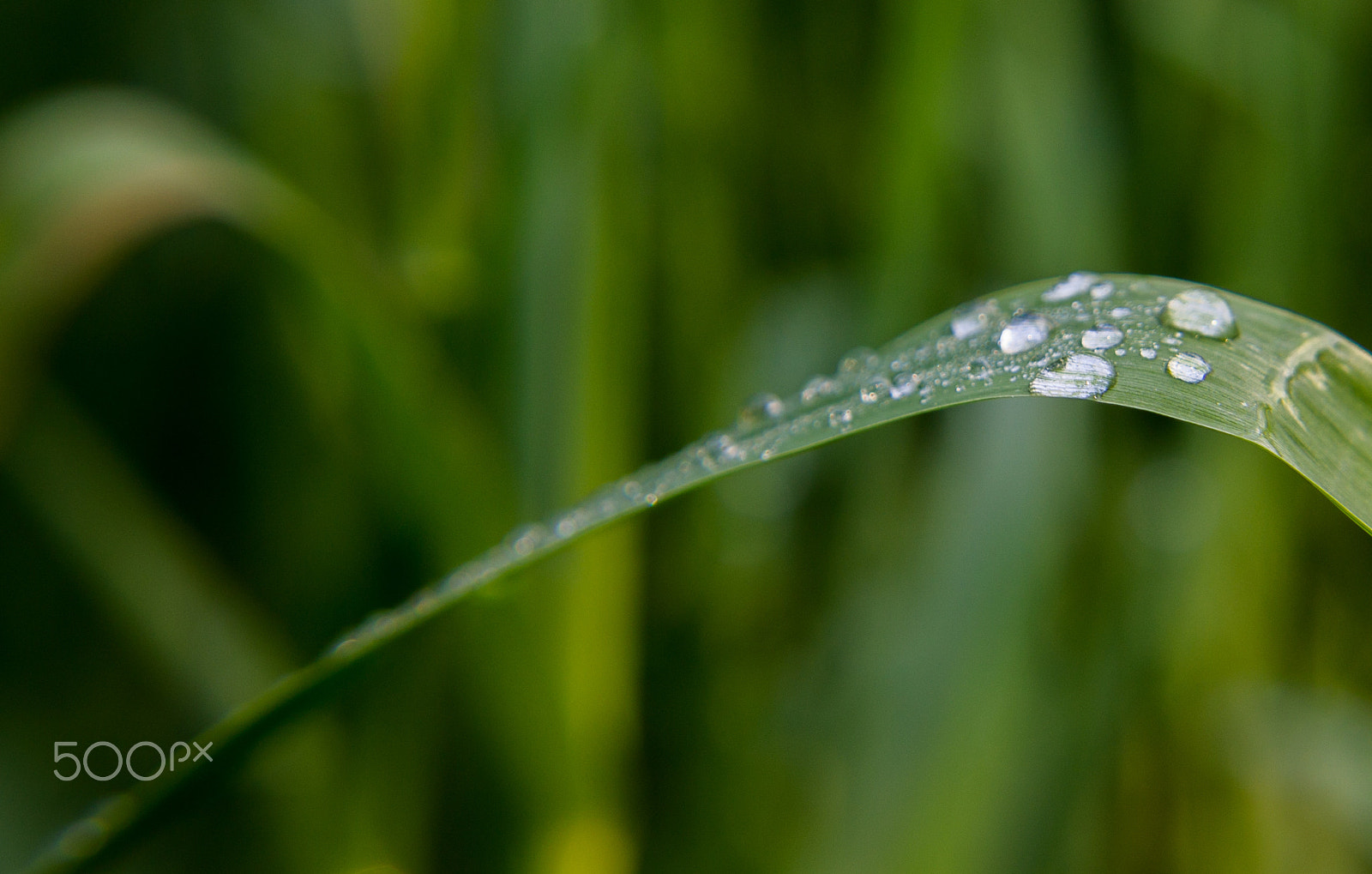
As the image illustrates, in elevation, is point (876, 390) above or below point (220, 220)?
below

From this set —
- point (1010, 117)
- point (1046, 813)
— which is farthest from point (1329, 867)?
point (1010, 117)

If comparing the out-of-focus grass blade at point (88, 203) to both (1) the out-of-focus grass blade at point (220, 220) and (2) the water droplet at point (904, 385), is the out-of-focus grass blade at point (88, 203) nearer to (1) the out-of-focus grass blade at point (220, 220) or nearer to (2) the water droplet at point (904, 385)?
(1) the out-of-focus grass blade at point (220, 220)

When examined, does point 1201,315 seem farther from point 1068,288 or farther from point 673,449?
point 673,449

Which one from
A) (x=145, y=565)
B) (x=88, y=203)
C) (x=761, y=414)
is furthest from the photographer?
(x=145, y=565)

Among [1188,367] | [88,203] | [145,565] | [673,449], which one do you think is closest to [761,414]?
[1188,367]

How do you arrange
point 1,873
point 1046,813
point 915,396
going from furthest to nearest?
point 1,873 < point 1046,813 < point 915,396

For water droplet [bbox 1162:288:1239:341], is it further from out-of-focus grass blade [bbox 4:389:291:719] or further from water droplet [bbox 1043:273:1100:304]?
out-of-focus grass blade [bbox 4:389:291:719]

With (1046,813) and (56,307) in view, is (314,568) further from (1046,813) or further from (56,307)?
(1046,813)
